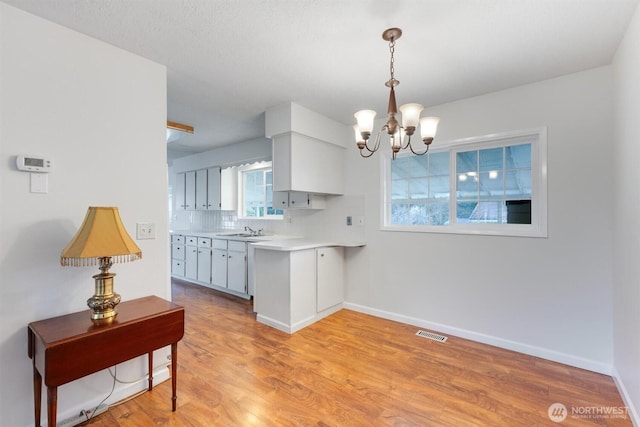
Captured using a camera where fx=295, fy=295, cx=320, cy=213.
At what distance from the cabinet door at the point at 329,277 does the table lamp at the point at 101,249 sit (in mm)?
2067

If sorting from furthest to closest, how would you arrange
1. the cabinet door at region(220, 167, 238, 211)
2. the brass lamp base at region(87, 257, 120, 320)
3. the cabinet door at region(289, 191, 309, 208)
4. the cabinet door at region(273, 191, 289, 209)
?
the cabinet door at region(220, 167, 238, 211)
the cabinet door at region(273, 191, 289, 209)
the cabinet door at region(289, 191, 309, 208)
the brass lamp base at region(87, 257, 120, 320)

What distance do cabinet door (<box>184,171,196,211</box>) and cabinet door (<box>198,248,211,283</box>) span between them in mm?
1214

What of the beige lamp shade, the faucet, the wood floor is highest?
the beige lamp shade

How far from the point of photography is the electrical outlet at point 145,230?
7.06ft

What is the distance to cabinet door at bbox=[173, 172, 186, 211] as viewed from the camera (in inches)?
236

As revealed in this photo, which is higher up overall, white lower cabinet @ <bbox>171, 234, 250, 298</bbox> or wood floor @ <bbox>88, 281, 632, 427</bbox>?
white lower cabinet @ <bbox>171, 234, 250, 298</bbox>

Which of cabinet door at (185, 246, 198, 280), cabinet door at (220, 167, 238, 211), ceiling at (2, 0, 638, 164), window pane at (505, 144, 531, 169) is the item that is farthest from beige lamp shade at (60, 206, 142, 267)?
cabinet door at (220, 167, 238, 211)

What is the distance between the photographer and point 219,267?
463 centimetres

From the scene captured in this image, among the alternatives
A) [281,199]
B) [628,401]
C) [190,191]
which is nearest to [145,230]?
[281,199]

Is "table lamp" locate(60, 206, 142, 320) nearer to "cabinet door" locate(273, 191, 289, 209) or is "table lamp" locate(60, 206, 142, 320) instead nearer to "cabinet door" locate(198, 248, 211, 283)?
"cabinet door" locate(273, 191, 289, 209)

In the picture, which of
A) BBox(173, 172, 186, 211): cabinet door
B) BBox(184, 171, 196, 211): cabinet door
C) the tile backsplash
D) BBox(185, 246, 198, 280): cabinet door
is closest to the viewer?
the tile backsplash

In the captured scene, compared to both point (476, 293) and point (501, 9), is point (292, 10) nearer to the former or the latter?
point (501, 9)

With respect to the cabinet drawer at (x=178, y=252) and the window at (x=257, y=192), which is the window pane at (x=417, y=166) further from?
the cabinet drawer at (x=178, y=252)

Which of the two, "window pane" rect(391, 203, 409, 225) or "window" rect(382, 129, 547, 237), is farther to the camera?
"window pane" rect(391, 203, 409, 225)
